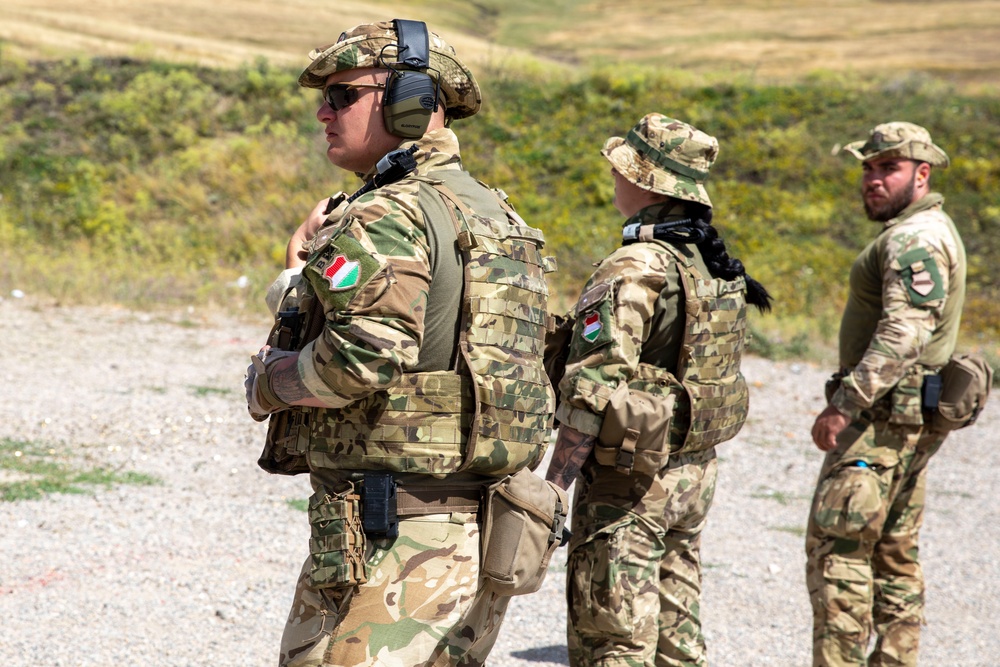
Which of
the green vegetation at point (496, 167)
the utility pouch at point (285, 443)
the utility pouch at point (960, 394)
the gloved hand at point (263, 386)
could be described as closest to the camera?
the gloved hand at point (263, 386)

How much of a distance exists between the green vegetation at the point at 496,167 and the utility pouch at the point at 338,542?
1134 cm

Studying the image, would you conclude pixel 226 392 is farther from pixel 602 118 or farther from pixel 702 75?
pixel 702 75

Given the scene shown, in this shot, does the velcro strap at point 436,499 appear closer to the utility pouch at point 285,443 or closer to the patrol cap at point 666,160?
the utility pouch at point 285,443

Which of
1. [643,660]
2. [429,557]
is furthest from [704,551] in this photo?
[429,557]

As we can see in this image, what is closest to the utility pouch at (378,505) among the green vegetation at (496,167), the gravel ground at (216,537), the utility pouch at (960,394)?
the gravel ground at (216,537)

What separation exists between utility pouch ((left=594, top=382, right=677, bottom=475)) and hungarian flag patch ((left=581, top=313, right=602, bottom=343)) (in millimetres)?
172

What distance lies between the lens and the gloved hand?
7.45ft

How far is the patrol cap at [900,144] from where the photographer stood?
4.24m

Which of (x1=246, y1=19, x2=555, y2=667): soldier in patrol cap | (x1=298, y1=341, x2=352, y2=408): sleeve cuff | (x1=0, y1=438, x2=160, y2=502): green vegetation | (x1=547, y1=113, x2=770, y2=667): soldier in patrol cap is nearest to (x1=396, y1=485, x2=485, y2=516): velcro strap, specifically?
(x1=246, y1=19, x2=555, y2=667): soldier in patrol cap

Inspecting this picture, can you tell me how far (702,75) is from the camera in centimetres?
2286

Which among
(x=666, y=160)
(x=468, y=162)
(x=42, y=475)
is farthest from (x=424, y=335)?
(x=468, y=162)

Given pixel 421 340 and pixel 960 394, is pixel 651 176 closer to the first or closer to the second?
pixel 421 340

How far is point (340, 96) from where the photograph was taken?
2.44 metres

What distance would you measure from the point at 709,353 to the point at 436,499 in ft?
4.62
